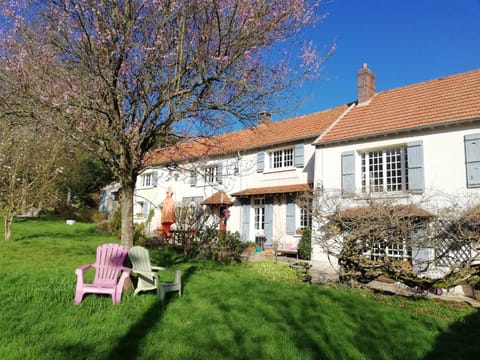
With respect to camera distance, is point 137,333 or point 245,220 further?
point 245,220

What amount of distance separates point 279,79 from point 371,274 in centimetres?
517

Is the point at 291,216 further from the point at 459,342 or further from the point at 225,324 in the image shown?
the point at 225,324

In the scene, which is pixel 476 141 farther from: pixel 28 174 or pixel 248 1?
pixel 28 174

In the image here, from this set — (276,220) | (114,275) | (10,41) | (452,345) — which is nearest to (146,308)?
(114,275)

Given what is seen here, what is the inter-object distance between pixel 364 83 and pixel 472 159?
21.8ft

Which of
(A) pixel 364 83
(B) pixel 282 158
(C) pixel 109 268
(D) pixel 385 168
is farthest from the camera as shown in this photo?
(B) pixel 282 158

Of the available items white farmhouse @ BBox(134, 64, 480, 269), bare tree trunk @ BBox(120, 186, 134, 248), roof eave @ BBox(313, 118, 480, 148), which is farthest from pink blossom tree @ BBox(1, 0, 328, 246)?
roof eave @ BBox(313, 118, 480, 148)

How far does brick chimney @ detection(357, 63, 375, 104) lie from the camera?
51.6 ft

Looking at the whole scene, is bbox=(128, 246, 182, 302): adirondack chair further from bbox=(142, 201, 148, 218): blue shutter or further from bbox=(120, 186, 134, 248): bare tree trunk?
bbox=(142, 201, 148, 218): blue shutter

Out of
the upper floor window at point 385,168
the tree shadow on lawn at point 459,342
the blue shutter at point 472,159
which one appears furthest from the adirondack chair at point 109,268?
the blue shutter at point 472,159

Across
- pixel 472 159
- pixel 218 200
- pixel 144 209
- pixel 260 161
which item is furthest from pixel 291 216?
pixel 144 209

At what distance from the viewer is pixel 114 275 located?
6.00 m

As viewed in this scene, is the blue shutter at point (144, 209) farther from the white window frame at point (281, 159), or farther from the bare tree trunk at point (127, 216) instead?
the bare tree trunk at point (127, 216)

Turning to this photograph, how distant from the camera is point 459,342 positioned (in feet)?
16.8
